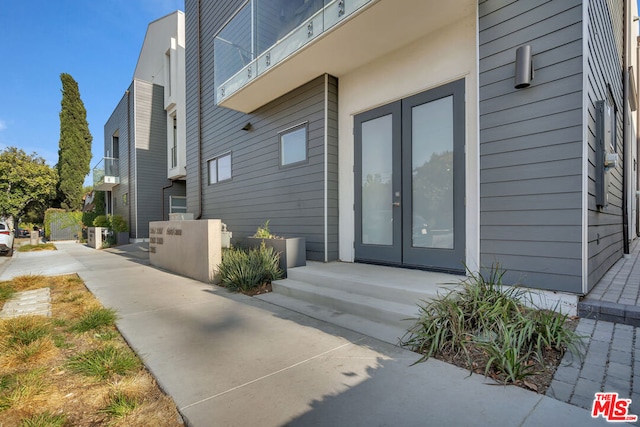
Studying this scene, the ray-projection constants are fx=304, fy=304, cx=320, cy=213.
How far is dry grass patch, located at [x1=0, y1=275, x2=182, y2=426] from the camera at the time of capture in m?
1.77

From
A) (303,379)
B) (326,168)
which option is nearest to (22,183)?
(326,168)

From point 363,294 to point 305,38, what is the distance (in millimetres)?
4035

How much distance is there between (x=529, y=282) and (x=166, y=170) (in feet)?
53.4

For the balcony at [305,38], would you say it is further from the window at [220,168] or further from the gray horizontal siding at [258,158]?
the window at [220,168]

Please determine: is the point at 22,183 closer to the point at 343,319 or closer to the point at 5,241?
the point at 5,241

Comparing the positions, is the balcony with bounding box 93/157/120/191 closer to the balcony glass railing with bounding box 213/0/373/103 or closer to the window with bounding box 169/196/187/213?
the window with bounding box 169/196/187/213

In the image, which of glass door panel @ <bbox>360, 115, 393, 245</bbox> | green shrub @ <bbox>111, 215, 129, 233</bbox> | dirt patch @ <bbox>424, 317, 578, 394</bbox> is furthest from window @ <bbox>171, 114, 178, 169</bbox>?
dirt patch @ <bbox>424, 317, 578, 394</bbox>

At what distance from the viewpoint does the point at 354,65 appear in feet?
17.5

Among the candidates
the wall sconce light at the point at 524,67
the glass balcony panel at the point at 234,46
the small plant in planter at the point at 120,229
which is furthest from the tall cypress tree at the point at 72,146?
the wall sconce light at the point at 524,67

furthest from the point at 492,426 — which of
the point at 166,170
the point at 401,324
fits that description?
the point at 166,170

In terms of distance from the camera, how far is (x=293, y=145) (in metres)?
6.56

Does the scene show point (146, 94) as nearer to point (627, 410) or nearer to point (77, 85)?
point (77, 85)
